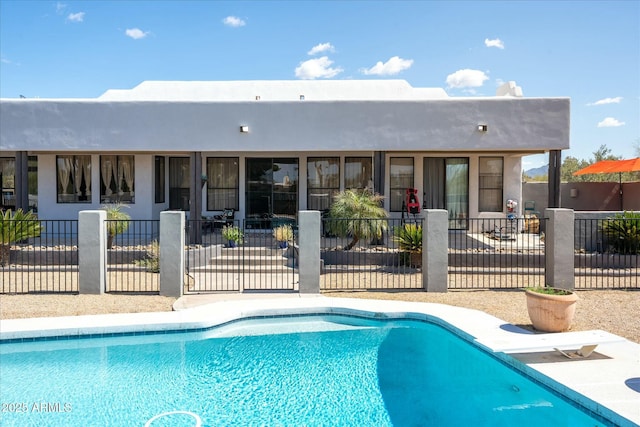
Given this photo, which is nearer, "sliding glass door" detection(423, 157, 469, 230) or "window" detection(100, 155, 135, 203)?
"window" detection(100, 155, 135, 203)

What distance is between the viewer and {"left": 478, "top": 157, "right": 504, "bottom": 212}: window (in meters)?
18.0

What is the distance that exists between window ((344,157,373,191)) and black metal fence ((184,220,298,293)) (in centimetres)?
437

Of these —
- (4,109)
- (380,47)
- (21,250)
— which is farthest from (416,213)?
(4,109)

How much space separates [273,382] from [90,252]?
6088 millimetres

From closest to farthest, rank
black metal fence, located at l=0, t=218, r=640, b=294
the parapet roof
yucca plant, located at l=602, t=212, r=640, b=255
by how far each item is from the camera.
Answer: black metal fence, located at l=0, t=218, r=640, b=294
yucca plant, located at l=602, t=212, r=640, b=255
the parapet roof

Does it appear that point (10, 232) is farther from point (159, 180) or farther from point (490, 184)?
point (490, 184)

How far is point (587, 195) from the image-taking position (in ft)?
83.0

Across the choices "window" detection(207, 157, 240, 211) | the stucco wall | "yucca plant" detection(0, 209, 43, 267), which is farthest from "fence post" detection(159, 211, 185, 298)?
"window" detection(207, 157, 240, 211)

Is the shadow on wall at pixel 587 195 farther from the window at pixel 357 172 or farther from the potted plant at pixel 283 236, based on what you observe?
the potted plant at pixel 283 236

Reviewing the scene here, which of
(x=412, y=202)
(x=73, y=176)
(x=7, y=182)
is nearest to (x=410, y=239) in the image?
(x=412, y=202)

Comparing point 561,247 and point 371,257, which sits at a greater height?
point 561,247

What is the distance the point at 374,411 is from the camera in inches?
225

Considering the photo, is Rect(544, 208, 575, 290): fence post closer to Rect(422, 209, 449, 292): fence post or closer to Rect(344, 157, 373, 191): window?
Rect(422, 209, 449, 292): fence post

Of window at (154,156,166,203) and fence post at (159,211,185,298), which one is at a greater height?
window at (154,156,166,203)
